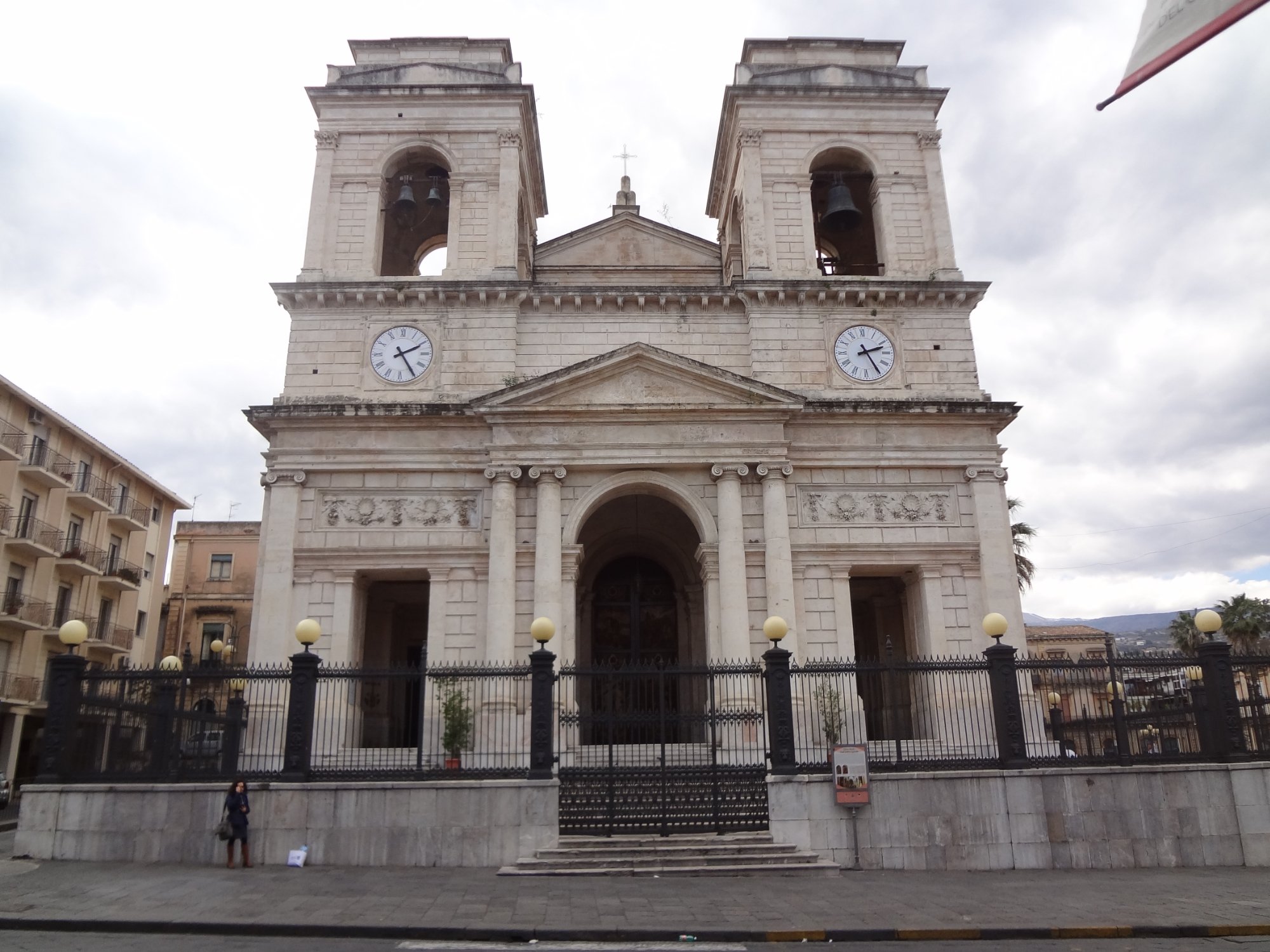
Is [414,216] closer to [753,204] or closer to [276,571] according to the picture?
[753,204]

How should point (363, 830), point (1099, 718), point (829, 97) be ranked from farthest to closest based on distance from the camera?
1. point (829, 97)
2. point (1099, 718)
3. point (363, 830)

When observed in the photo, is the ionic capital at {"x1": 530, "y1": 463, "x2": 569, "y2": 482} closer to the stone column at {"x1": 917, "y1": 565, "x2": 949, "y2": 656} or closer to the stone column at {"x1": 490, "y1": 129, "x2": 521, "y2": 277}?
the stone column at {"x1": 490, "y1": 129, "x2": 521, "y2": 277}

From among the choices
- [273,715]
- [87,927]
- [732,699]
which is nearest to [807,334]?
[732,699]

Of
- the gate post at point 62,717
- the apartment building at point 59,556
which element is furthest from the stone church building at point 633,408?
the apartment building at point 59,556

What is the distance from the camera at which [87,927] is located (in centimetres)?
1090

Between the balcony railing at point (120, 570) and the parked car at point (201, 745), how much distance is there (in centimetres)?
2689

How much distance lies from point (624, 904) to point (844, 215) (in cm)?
1944

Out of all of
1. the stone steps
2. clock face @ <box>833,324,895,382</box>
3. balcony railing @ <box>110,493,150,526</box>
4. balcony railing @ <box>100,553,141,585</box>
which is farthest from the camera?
balcony railing @ <box>110,493,150,526</box>

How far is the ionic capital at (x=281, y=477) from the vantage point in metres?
23.5

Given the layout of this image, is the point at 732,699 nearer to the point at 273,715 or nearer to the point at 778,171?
the point at 273,715

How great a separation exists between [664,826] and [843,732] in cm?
738

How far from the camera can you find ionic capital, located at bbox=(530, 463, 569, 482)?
23.5 meters

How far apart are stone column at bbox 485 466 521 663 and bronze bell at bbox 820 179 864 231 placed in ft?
36.1

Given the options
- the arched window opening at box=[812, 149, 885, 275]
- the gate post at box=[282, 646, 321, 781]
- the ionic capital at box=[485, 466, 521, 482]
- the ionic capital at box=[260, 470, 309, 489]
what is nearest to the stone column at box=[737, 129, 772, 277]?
the arched window opening at box=[812, 149, 885, 275]
